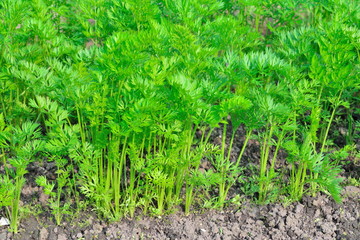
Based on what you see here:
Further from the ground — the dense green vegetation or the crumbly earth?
the dense green vegetation

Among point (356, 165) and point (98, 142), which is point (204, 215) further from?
point (356, 165)

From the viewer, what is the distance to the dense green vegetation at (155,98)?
2736mm

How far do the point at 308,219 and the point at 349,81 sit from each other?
2.85 feet

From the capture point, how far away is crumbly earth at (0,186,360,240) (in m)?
3.09

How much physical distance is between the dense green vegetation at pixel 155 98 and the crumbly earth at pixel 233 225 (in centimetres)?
8

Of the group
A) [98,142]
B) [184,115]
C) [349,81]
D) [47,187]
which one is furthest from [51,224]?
[349,81]

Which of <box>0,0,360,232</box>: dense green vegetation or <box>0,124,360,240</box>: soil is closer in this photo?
<box>0,0,360,232</box>: dense green vegetation

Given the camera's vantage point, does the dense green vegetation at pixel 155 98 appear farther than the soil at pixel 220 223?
No

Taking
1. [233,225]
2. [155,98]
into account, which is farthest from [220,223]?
[155,98]

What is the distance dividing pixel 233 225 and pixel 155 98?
3.36 ft

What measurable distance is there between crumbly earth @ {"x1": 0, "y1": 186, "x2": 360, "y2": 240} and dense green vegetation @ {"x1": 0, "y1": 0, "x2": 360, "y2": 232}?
A: 0.25 feet

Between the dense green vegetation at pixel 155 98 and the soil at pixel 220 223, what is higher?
the dense green vegetation at pixel 155 98

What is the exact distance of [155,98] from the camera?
8.78 ft

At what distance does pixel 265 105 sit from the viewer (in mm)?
2869
